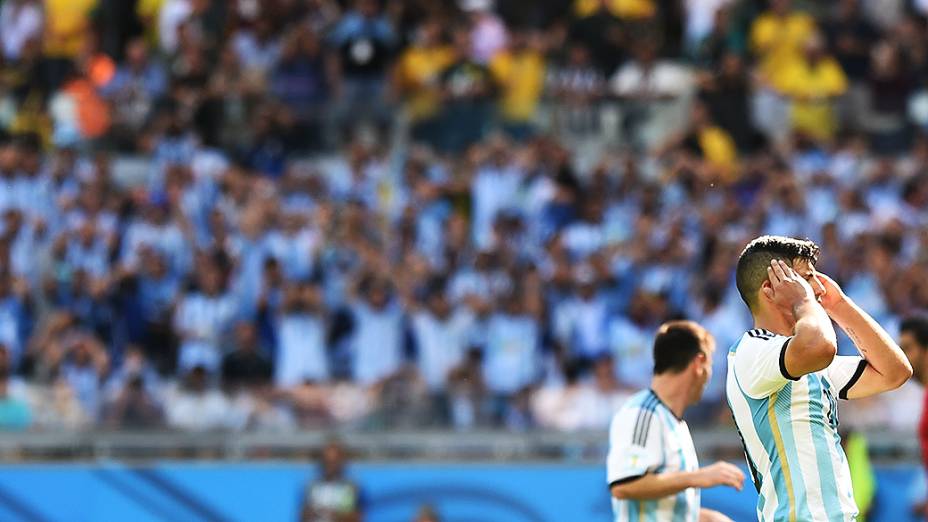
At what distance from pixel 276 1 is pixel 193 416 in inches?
261

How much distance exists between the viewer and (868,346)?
7109 millimetres

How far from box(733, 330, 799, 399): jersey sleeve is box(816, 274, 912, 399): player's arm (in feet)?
0.97

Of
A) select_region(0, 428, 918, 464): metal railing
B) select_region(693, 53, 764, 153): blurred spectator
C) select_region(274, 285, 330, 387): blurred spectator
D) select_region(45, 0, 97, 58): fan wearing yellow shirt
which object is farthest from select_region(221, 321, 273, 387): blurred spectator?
select_region(45, 0, 97, 58): fan wearing yellow shirt

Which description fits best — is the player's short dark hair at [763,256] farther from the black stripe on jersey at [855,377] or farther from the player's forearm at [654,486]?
the player's forearm at [654,486]

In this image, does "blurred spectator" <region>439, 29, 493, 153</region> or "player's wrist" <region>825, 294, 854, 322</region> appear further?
"blurred spectator" <region>439, 29, 493, 153</region>

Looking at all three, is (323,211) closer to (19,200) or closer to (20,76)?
(19,200)

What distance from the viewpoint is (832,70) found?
19.2 meters

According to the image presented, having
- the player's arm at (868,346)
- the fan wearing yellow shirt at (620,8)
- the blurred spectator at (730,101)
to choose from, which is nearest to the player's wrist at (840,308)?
the player's arm at (868,346)

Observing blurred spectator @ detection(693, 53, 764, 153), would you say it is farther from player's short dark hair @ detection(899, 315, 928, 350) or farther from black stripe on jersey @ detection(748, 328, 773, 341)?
black stripe on jersey @ detection(748, 328, 773, 341)

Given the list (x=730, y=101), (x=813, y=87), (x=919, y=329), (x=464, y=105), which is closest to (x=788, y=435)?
(x=919, y=329)

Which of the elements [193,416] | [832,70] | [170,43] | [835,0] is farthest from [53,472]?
[835,0]

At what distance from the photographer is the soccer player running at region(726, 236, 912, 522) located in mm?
6891

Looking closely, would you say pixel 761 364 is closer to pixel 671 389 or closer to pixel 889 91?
pixel 671 389

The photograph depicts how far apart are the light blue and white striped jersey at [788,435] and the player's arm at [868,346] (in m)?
0.18
